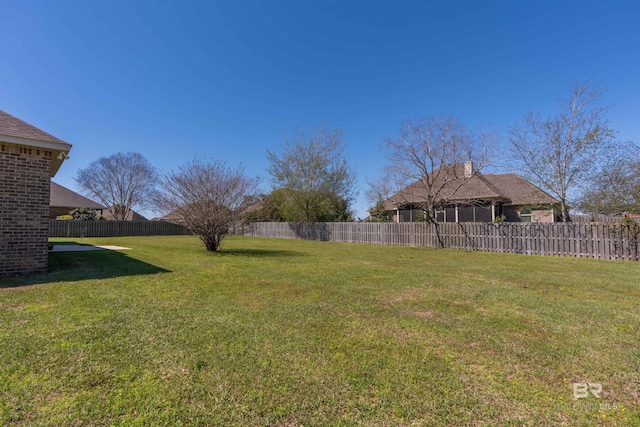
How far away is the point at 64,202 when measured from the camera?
1174 inches

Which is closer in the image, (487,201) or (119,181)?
(487,201)

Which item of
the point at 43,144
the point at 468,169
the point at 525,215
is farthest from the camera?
the point at 525,215

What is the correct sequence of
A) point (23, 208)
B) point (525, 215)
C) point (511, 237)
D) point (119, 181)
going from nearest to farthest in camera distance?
point (23, 208)
point (511, 237)
point (525, 215)
point (119, 181)

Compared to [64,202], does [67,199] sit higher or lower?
higher

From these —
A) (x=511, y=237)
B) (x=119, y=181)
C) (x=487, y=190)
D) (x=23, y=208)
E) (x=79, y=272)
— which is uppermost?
(x=119, y=181)

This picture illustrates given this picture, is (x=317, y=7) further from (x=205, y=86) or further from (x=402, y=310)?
(x=402, y=310)

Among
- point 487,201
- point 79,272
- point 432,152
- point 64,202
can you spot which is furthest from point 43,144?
point 64,202

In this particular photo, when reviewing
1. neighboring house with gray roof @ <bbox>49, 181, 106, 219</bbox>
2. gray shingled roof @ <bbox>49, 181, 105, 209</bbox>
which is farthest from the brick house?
gray shingled roof @ <bbox>49, 181, 105, 209</bbox>

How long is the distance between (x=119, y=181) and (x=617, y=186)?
45.0 m

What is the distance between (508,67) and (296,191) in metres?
17.1

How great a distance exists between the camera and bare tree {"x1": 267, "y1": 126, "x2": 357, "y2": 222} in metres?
25.1

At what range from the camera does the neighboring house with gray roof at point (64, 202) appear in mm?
29359

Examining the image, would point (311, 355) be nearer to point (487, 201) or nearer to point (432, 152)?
point (432, 152)

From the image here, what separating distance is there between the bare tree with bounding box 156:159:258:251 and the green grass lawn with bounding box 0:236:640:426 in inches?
234
